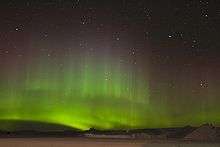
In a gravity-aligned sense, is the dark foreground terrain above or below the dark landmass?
below

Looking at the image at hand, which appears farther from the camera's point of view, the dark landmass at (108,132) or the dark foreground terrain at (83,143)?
the dark landmass at (108,132)

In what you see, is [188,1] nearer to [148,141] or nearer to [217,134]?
[217,134]

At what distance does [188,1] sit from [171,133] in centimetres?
71

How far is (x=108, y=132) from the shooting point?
2.05 metres

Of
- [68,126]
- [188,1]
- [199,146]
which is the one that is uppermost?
[188,1]

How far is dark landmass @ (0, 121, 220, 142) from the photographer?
6.04ft

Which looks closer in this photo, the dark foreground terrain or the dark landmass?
the dark foreground terrain

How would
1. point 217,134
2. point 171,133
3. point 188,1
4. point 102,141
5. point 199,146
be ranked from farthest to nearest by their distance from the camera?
point 188,1, point 171,133, point 217,134, point 102,141, point 199,146

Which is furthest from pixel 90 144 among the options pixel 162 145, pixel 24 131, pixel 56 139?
pixel 24 131

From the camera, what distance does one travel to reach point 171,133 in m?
2.01

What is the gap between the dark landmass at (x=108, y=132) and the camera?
1.84m

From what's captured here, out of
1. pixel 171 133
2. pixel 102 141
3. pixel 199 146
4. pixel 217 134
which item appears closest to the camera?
pixel 199 146

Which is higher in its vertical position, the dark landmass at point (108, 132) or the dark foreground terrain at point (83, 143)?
the dark landmass at point (108, 132)

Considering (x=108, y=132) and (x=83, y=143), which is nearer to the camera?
(x=83, y=143)
